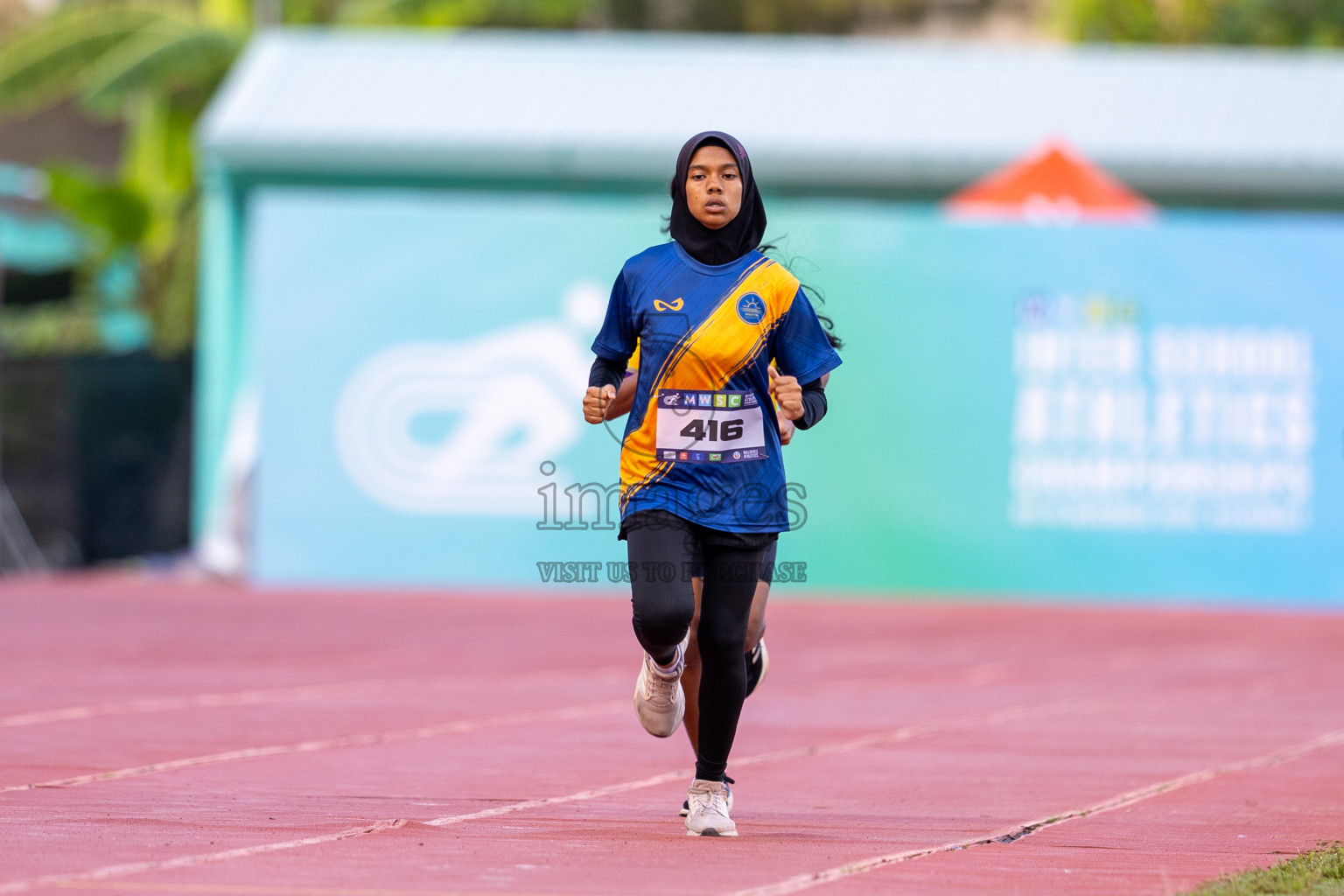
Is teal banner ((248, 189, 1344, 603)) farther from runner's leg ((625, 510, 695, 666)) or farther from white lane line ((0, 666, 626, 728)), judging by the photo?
runner's leg ((625, 510, 695, 666))

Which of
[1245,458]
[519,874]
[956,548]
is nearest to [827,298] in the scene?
[956,548]

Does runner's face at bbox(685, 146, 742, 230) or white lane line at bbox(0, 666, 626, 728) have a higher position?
runner's face at bbox(685, 146, 742, 230)

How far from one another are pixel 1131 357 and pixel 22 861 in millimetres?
14092

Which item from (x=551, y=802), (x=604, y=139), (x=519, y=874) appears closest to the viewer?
(x=519, y=874)

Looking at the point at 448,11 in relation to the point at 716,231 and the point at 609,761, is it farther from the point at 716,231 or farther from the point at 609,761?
the point at 716,231

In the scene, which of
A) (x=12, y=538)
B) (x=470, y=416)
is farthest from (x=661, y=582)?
(x=12, y=538)

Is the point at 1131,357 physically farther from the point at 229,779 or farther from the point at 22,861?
the point at 22,861

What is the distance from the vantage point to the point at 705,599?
5.80 m

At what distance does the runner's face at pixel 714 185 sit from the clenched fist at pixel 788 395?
1.61 feet

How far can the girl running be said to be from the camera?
5719mm

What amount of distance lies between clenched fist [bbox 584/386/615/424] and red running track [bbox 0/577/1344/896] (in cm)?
118

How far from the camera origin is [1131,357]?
1781 cm

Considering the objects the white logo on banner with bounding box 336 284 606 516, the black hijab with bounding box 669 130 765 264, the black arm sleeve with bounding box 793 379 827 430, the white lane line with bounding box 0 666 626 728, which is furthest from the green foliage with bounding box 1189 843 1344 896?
the white logo on banner with bounding box 336 284 606 516

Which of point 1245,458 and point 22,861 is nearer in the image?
point 22,861
